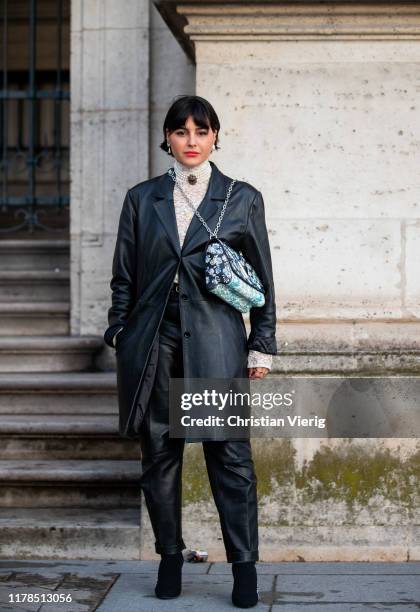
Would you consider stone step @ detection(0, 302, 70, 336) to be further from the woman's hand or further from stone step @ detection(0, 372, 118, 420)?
the woman's hand

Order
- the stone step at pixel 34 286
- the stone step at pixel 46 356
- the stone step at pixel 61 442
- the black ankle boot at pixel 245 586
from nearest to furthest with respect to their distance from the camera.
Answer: the black ankle boot at pixel 245 586, the stone step at pixel 61 442, the stone step at pixel 46 356, the stone step at pixel 34 286

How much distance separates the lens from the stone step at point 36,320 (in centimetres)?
→ 794

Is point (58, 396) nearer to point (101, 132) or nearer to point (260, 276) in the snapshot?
point (101, 132)

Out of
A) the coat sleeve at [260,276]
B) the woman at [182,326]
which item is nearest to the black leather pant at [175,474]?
the woman at [182,326]

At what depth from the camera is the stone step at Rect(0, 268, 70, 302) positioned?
8.22 metres

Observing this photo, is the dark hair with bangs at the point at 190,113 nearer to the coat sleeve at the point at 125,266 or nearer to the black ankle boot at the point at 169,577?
the coat sleeve at the point at 125,266

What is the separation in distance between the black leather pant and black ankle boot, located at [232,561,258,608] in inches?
1.6

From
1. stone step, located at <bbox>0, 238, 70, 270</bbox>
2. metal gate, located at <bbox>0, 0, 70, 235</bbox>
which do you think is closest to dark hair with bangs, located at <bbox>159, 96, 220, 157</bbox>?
stone step, located at <bbox>0, 238, 70, 270</bbox>

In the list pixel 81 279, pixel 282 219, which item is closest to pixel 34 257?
pixel 81 279

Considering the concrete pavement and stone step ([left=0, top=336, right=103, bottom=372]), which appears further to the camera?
stone step ([left=0, top=336, right=103, bottom=372])

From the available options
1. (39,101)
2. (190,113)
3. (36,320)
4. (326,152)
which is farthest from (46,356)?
(39,101)

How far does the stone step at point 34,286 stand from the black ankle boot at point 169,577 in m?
3.36

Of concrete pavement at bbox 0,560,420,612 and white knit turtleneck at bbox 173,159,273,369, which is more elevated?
white knit turtleneck at bbox 173,159,273,369

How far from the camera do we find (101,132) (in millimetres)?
7715
